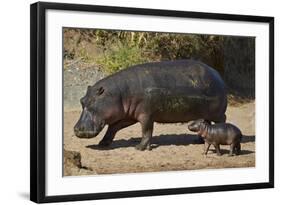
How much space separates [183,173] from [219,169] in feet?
0.80

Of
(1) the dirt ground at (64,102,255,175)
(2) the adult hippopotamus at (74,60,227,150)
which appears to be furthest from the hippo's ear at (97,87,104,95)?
(1) the dirt ground at (64,102,255,175)

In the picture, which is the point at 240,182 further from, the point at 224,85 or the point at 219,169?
the point at 224,85

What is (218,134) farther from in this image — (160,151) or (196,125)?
(160,151)

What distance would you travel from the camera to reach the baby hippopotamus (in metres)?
4.27

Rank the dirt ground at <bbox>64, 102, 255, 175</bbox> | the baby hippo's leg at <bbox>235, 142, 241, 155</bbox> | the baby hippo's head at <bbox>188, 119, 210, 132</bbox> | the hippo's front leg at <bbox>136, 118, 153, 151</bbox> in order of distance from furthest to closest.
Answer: the baby hippo's leg at <bbox>235, 142, 241, 155</bbox>
the baby hippo's head at <bbox>188, 119, 210, 132</bbox>
the hippo's front leg at <bbox>136, 118, 153, 151</bbox>
the dirt ground at <bbox>64, 102, 255, 175</bbox>

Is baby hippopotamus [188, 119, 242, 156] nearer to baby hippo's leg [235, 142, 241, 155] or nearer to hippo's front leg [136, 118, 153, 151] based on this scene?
baby hippo's leg [235, 142, 241, 155]

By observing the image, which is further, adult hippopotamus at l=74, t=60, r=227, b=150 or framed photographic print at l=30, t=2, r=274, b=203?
adult hippopotamus at l=74, t=60, r=227, b=150

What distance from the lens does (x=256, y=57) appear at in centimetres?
447

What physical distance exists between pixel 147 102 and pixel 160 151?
10.7 inches

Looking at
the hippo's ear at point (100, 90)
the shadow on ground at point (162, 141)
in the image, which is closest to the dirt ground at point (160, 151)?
the shadow on ground at point (162, 141)

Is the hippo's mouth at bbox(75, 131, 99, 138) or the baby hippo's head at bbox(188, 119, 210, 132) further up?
the baby hippo's head at bbox(188, 119, 210, 132)

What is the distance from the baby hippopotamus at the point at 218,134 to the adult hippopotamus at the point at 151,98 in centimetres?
4

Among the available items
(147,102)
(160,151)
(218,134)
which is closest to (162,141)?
(160,151)

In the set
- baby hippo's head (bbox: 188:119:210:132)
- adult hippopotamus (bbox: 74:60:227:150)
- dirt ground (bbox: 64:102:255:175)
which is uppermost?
adult hippopotamus (bbox: 74:60:227:150)
